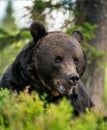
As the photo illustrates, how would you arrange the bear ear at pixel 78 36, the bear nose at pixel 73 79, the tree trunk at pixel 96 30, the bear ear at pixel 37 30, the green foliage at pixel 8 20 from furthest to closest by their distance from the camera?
the green foliage at pixel 8 20
the tree trunk at pixel 96 30
the bear ear at pixel 78 36
the bear ear at pixel 37 30
the bear nose at pixel 73 79

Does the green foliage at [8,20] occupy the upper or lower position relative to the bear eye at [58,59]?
lower

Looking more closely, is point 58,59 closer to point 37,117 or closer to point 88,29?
point 37,117

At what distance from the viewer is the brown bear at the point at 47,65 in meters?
6.54

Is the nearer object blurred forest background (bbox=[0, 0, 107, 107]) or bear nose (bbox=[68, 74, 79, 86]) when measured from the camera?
bear nose (bbox=[68, 74, 79, 86])

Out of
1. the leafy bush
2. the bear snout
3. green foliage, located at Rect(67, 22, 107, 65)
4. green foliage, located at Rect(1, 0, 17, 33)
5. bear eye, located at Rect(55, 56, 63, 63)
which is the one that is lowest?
green foliage, located at Rect(1, 0, 17, 33)

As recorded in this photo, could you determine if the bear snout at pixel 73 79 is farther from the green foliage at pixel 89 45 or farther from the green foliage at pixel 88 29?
the green foliage at pixel 88 29

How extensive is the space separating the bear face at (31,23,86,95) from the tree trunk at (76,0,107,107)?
529 cm

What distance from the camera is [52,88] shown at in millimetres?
6602

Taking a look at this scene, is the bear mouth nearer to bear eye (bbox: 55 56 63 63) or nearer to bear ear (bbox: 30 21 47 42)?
bear eye (bbox: 55 56 63 63)

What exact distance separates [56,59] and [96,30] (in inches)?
225

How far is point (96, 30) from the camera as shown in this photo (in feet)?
40.1

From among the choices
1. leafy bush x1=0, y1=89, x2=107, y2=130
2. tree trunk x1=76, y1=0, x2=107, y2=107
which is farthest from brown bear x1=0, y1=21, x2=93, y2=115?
tree trunk x1=76, y1=0, x2=107, y2=107

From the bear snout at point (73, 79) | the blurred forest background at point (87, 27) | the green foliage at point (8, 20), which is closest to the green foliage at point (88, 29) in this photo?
the blurred forest background at point (87, 27)

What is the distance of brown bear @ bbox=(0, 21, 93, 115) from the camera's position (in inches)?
257
